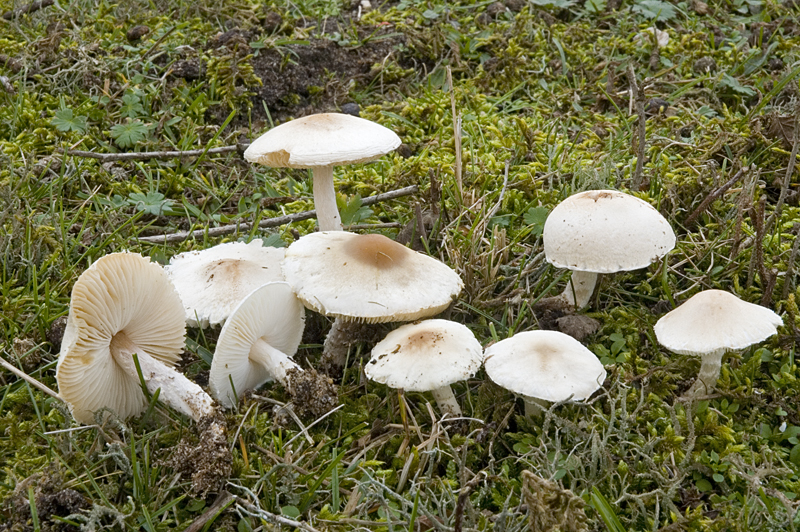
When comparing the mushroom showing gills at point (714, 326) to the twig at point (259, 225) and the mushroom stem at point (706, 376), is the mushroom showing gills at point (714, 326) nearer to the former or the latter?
the mushroom stem at point (706, 376)

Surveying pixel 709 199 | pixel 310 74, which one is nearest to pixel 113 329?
pixel 709 199

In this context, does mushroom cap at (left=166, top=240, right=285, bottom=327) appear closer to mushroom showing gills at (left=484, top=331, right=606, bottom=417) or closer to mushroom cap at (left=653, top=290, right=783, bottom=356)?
mushroom showing gills at (left=484, top=331, right=606, bottom=417)

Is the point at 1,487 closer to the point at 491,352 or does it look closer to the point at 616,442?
the point at 491,352

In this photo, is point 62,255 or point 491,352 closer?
point 491,352

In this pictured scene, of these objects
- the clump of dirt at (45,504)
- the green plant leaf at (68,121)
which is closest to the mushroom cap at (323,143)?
the clump of dirt at (45,504)

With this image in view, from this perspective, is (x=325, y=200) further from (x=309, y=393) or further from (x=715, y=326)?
(x=715, y=326)

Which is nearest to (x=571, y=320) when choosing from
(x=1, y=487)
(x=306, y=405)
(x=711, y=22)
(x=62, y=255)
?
(x=306, y=405)
